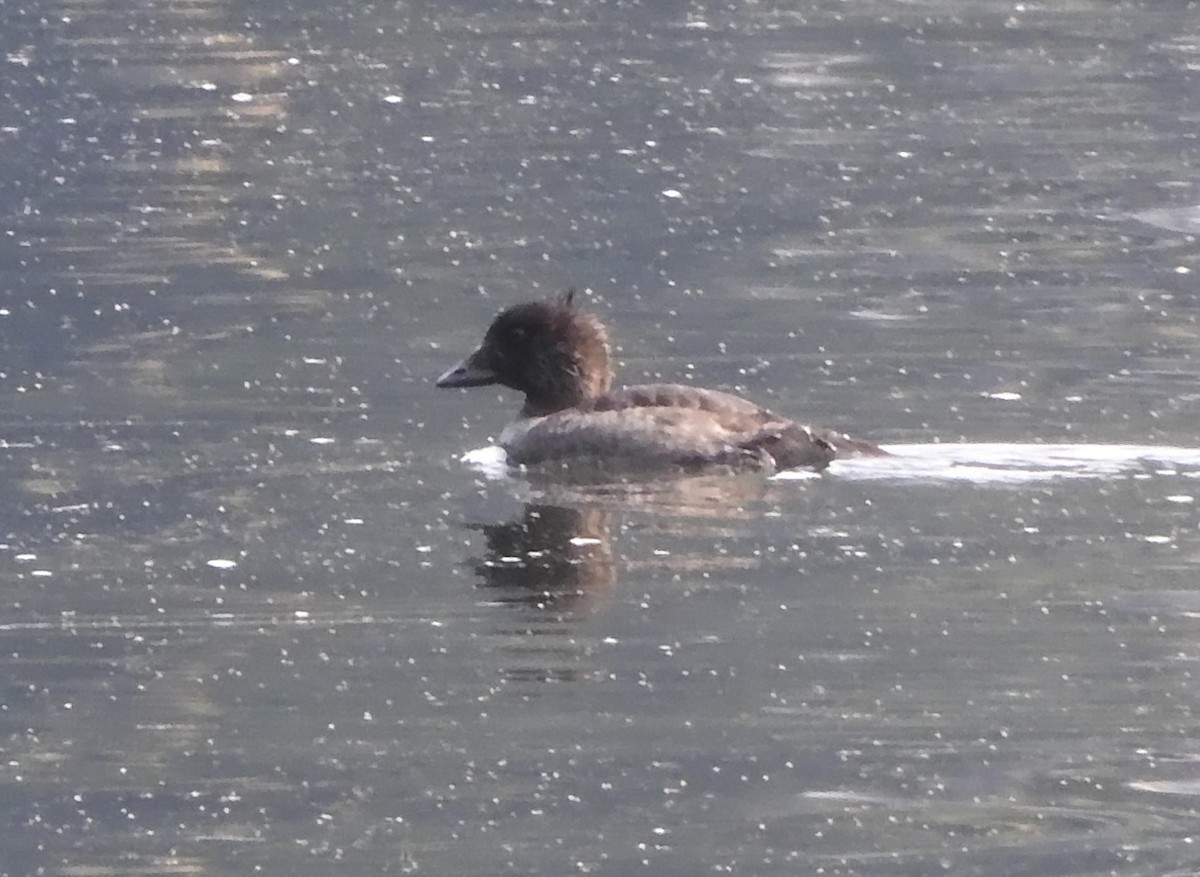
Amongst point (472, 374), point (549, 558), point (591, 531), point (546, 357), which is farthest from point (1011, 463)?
point (472, 374)

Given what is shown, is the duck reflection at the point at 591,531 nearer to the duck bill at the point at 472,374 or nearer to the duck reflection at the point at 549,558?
the duck reflection at the point at 549,558

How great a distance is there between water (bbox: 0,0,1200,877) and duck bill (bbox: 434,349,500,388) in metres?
0.20

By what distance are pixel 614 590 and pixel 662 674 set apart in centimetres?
103

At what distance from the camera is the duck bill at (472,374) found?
13102 millimetres

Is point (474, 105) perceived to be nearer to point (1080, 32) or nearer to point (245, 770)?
point (1080, 32)

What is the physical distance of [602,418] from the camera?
12203mm

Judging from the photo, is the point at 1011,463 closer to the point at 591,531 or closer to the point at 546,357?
the point at 591,531

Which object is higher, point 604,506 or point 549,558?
point 549,558

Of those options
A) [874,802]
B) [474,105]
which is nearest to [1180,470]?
[874,802]

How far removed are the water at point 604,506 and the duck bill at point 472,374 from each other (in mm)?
196

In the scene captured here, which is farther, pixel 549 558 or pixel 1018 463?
pixel 1018 463

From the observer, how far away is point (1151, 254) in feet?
55.5

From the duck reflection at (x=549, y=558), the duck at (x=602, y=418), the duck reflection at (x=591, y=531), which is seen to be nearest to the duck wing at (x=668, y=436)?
the duck at (x=602, y=418)

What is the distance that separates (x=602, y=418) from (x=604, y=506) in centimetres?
76
